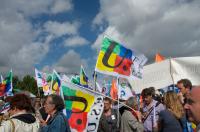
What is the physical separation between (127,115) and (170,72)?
9.80 ft

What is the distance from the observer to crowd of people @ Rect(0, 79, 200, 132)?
5.00 meters

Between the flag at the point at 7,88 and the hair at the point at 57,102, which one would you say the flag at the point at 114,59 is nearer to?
the hair at the point at 57,102

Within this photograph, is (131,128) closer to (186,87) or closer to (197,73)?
(186,87)

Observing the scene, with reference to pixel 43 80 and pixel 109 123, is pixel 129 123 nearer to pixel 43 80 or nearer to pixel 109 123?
pixel 109 123

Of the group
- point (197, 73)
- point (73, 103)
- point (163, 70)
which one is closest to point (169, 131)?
point (73, 103)

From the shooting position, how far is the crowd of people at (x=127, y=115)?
500 centimetres

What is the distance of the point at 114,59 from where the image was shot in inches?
340

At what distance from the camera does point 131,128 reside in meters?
7.78

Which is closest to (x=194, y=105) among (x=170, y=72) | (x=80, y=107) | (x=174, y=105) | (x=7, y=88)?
(x=174, y=105)

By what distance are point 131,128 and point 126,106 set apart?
1.57 feet

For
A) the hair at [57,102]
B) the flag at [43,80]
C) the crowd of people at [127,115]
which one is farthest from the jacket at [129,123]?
the flag at [43,80]

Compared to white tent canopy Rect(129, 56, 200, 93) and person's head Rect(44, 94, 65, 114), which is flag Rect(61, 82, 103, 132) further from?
white tent canopy Rect(129, 56, 200, 93)

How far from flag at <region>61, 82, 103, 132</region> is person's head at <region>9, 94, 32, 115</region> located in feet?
4.27

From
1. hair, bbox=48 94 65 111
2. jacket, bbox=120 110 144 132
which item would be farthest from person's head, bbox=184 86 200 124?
jacket, bbox=120 110 144 132
